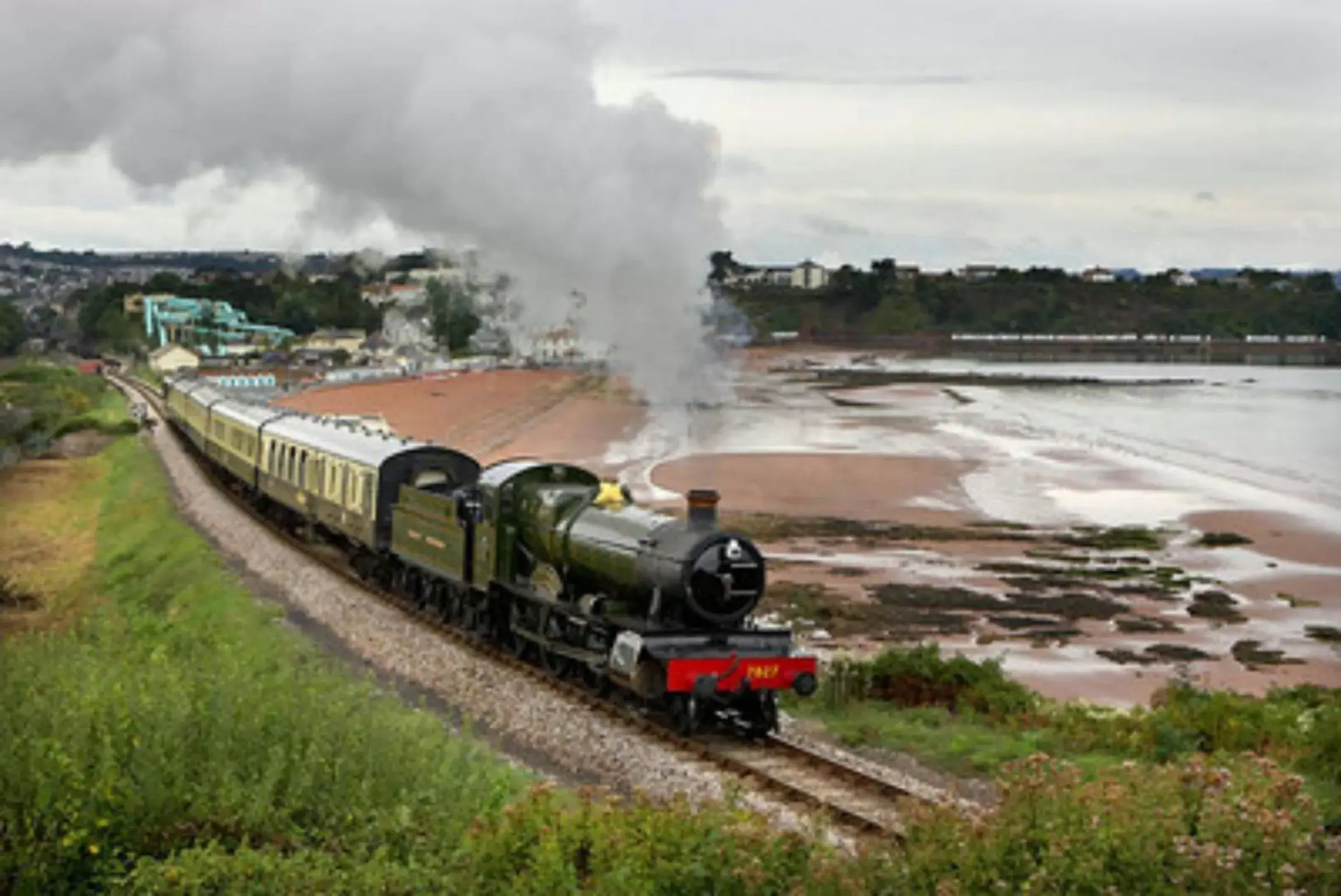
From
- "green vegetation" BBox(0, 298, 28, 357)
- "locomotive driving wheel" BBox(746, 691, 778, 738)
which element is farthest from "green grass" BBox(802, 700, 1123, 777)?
"green vegetation" BBox(0, 298, 28, 357)

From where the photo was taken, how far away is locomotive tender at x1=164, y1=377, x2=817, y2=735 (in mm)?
19656

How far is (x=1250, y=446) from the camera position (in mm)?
86500

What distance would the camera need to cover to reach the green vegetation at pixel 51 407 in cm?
7775

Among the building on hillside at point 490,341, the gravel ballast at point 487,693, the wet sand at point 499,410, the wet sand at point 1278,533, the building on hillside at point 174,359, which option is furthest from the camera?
the building on hillside at point 174,359

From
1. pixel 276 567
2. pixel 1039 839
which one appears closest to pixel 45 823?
pixel 1039 839

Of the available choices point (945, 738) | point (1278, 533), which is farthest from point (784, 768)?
point (1278, 533)

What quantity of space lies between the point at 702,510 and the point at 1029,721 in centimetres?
566

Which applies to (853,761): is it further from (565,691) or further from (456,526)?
(456,526)

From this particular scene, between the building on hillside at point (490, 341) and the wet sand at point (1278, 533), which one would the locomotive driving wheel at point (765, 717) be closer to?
the wet sand at point (1278, 533)

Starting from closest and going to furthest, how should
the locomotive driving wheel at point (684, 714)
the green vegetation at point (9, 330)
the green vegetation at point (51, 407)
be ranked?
the locomotive driving wheel at point (684, 714) → the green vegetation at point (51, 407) → the green vegetation at point (9, 330)

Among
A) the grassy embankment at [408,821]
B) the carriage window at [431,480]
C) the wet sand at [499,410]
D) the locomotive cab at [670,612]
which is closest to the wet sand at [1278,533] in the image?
the wet sand at [499,410]

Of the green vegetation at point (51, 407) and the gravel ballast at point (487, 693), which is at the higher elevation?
the gravel ballast at point (487, 693)

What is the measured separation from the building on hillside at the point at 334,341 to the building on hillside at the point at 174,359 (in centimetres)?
1812

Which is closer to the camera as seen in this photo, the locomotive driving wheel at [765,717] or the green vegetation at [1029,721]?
the green vegetation at [1029,721]
